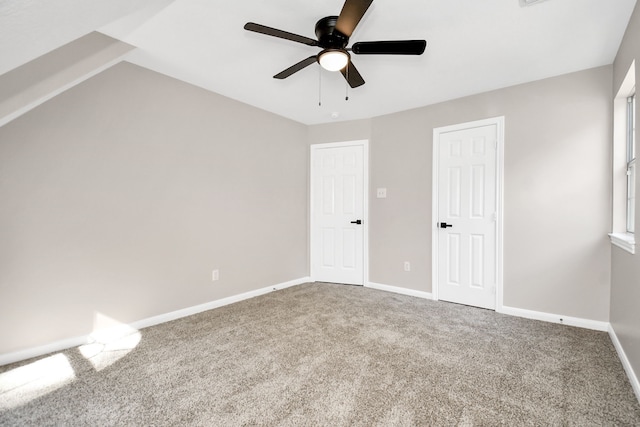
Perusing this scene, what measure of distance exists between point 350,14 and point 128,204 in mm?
2347

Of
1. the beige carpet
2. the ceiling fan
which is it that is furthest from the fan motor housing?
the beige carpet

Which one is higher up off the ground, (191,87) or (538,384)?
(191,87)

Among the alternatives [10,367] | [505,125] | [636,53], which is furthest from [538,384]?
[10,367]

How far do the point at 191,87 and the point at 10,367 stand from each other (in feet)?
8.83

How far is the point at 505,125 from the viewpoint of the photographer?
305cm

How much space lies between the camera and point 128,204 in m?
2.59

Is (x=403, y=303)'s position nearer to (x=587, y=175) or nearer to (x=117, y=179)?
(x=587, y=175)

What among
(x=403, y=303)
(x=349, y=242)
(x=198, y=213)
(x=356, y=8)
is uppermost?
(x=356, y=8)

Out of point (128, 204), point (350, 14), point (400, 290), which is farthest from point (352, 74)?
point (400, 290)

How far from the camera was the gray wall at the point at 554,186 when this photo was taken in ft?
8.55

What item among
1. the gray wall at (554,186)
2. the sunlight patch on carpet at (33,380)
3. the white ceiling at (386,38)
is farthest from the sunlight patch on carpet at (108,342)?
the gray wall at (554,186)

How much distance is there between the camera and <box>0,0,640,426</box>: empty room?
171cm

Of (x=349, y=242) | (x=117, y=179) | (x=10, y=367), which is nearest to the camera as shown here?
(x=10, y=367)

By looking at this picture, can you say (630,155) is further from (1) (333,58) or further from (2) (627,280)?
(1) (333,58)
